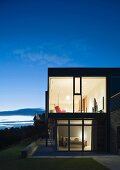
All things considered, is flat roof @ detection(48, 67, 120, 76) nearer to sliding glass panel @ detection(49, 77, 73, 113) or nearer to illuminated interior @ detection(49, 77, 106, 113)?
illuminated interior @ detection(49, 77, 106, 113)

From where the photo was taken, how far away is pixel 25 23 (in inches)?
880

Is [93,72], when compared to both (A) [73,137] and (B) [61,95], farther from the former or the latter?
(A) [73,137]

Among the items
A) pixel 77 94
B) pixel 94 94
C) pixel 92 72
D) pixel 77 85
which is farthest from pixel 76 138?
pixel 92 72

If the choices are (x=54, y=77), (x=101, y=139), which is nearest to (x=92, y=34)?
(x=54, y=77)

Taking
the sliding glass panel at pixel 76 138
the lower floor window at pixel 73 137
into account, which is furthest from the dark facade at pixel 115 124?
the sliding glass panel at pixel 76 138

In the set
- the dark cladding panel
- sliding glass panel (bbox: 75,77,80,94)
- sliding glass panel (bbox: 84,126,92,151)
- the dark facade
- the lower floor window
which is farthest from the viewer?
sliding glass panel (bbox: 75,77,80,94)

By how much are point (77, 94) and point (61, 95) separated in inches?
62.4

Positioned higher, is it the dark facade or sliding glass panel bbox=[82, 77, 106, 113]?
sliding glass panel bbox=[82, 77, 106, 113]

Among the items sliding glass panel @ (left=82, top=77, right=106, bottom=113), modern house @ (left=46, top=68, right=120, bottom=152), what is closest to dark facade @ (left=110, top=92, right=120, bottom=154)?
modern house @ (left=46, top=68, right=120, bottom=152)

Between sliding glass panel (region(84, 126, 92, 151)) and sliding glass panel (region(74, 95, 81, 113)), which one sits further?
sliding glass panel (region(74, 95, 81, 113))

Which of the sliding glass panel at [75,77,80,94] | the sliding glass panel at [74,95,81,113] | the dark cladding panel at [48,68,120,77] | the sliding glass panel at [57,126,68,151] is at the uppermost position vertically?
the dark cladding panel at [48,68,120,77]

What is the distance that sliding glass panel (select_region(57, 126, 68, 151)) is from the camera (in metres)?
22.8

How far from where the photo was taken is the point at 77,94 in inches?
923

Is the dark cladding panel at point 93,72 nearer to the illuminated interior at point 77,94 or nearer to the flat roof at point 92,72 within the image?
the flat roof at point 92,72
